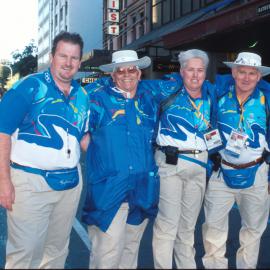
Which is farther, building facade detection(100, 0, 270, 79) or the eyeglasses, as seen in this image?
building facade detection(100, 0, 270, 79)

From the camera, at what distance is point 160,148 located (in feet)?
13.1

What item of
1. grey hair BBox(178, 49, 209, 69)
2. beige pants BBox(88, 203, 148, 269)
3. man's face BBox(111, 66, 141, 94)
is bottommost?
beige pants BBox(88, 203, 148, 269)

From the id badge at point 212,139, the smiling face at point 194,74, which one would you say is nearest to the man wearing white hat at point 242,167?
the id badge at point 212,139

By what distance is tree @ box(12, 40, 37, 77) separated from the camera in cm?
9816

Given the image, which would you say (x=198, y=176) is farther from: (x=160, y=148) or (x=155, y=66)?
(x=155, y=66)

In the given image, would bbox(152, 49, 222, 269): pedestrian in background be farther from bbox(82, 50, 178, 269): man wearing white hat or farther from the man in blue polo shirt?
the man in blue polo shirt

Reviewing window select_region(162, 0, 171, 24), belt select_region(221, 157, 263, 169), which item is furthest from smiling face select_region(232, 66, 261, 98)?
window select_region(162, 0, 171, 24)

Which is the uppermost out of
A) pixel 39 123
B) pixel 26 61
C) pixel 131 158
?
pixel 26 61

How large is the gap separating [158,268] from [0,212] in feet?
11.3

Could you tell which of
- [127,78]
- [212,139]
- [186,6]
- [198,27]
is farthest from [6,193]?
[186,6]

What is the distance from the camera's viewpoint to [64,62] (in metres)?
3.42

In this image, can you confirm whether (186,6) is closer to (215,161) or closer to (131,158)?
(215,161)

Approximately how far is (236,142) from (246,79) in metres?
0.60

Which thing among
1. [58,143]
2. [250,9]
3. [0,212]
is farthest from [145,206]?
[250,9]
